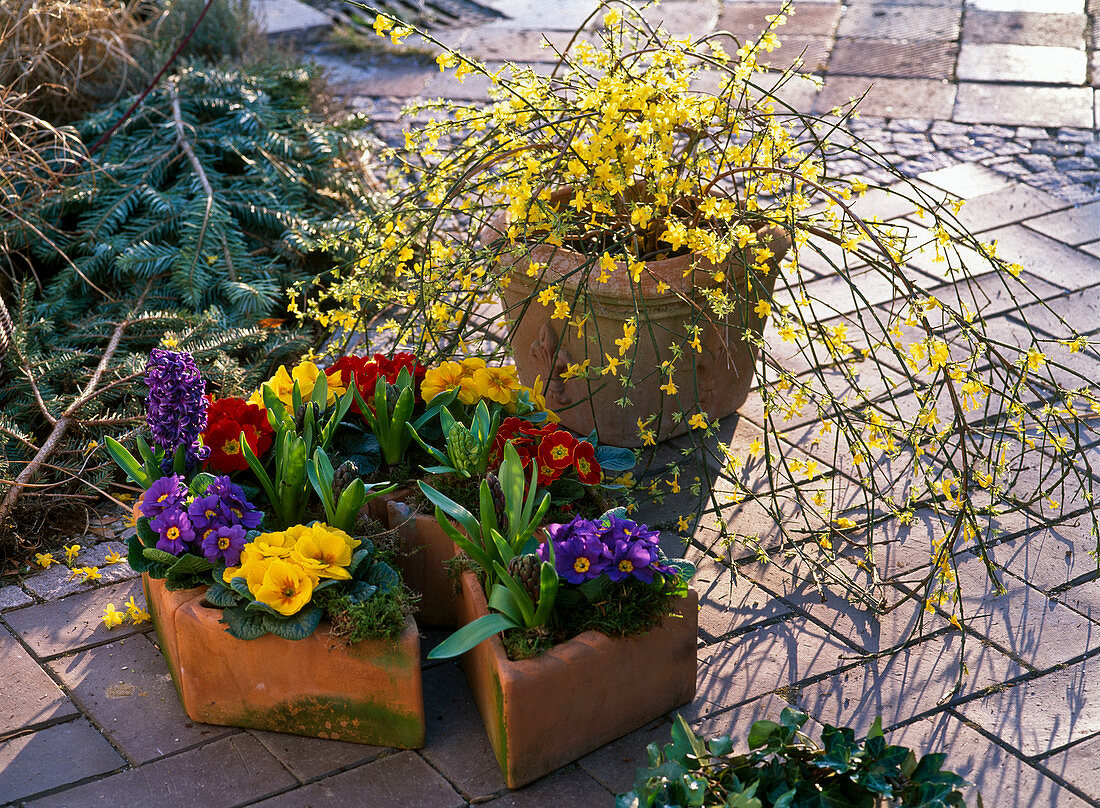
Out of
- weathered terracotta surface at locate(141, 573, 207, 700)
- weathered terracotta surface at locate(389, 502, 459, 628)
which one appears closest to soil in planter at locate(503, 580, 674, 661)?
weathered terracotta surface at locate(389, 502, 459, 628)

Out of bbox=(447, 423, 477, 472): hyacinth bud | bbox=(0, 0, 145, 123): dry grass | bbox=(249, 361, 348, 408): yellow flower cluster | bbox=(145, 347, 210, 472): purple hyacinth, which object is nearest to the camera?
bbox=(145, 347, 210, 472): purple hyacinth

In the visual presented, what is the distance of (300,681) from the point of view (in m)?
2.06

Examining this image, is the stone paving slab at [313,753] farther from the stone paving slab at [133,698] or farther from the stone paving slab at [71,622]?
the stone paving slab at [71,622]

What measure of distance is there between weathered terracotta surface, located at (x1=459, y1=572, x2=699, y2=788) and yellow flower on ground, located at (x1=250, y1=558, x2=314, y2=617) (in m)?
0.33

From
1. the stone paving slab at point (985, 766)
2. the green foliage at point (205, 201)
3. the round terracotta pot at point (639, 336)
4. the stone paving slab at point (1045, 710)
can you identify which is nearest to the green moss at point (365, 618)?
the round terracotta pot at point (639, 336)

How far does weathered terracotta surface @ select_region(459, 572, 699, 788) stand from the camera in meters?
1.92

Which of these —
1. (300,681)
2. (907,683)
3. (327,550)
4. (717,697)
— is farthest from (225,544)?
(907,683)

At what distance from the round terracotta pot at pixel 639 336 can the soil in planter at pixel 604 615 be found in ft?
2.13

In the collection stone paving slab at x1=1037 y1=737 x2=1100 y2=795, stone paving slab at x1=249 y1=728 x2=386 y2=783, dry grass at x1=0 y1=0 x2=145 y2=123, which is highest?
dry grass at x1=0 y1=0 x2=145 y2=123

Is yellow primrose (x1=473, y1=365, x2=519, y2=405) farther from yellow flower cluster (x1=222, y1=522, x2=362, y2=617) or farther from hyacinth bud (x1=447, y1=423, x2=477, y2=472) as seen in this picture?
yellow flower cluster (x1=222, y1=522, x2=362, y2=617)

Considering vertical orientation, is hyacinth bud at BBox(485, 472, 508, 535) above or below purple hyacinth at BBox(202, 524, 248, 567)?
above

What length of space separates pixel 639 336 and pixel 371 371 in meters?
0.67

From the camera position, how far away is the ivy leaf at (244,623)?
6.53 feet

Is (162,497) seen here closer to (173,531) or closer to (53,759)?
(173,531)
